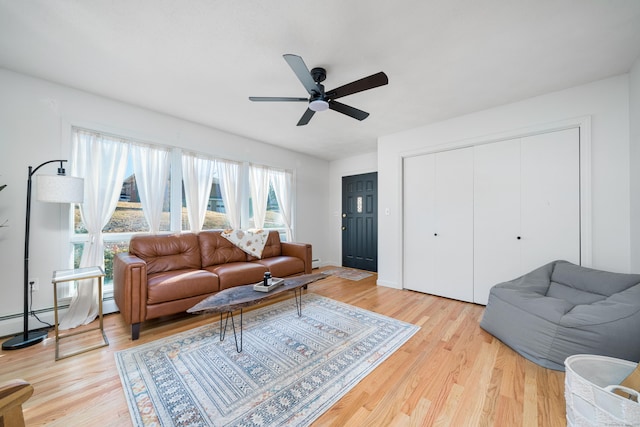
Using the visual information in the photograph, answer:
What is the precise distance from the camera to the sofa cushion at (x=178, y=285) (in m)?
2.32

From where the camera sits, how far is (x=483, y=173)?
307 cm

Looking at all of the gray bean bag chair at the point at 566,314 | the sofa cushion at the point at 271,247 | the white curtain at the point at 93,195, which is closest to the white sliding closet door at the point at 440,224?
the gray bean bag chair at the point at 566,314

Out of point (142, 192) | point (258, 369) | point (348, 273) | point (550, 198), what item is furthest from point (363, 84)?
point (348, 273)

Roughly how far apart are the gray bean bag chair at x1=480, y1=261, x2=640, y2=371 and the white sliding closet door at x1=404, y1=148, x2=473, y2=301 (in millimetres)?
854

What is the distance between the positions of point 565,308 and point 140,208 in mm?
4523

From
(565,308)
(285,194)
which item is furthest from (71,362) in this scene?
(565,308)

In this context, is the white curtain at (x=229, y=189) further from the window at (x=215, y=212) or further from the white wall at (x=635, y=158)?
the white wall at (x=635, y=158)

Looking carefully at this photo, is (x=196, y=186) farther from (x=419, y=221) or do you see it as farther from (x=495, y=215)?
(x=495, y=215)

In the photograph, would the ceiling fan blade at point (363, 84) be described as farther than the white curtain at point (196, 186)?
No

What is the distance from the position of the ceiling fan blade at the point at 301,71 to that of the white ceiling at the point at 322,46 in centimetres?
30

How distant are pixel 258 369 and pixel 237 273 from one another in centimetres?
132

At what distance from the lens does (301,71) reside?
1.75 metres

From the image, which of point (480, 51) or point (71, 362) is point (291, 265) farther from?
point (480, 51)

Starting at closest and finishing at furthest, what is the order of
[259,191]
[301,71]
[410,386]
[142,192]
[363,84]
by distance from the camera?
[410,386]
[301,71]
[363,84]
[142,192]
[259,191]
